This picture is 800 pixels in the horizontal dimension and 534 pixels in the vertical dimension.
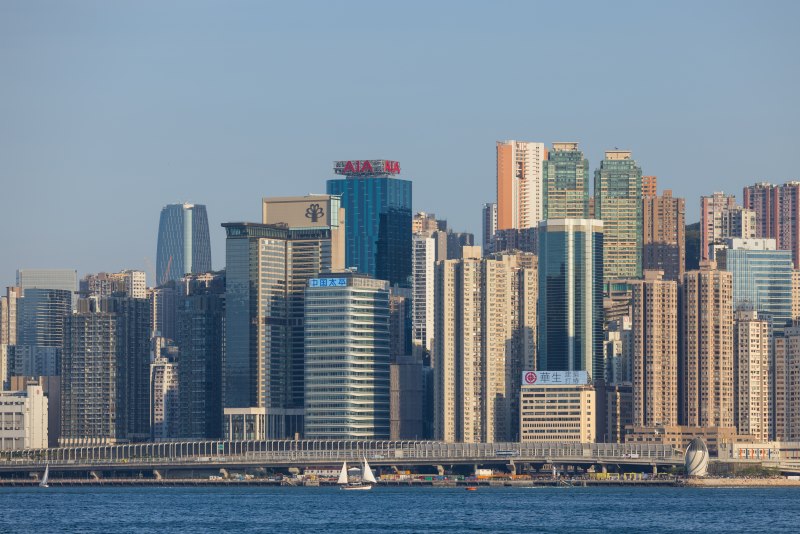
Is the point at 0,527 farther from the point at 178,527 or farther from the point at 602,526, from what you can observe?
the point at 602,526

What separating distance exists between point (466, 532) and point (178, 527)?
26.8 m

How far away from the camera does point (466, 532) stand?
192 metres

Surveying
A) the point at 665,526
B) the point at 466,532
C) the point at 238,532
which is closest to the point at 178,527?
the point at 238,532

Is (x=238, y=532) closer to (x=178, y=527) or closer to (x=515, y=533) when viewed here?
(x=178, y=527)

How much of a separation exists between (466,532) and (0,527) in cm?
4264

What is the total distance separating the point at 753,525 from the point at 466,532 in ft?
90.8

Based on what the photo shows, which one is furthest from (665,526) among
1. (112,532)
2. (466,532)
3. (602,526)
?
(112,532)

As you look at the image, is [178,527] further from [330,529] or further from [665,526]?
[665,526]

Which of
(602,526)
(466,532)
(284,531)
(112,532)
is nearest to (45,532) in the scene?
(112,532)

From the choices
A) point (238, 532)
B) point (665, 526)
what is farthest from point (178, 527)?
point (665, 526)

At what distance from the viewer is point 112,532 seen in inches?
7515

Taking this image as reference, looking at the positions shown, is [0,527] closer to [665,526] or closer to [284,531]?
[284,531]

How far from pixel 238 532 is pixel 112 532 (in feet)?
36.3

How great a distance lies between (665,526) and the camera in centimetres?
19700
